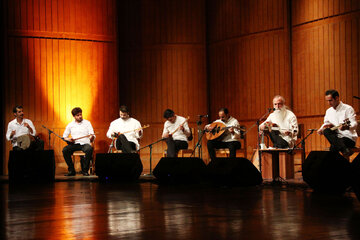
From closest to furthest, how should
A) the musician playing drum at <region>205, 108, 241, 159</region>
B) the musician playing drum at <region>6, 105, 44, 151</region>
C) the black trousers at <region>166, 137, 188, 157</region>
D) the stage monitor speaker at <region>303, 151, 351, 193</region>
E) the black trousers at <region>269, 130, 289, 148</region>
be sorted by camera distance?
the stage monitor speaker at <region>303, 151, 351, 193</region> → the black trousers at <region>269, 130, 289, 148</region> → the musician playing drum at <region>205, 108, 241, 159</region> → the black trousers at <region>166, 137, 188, 157</region> → the musician playing drum at <region>6, 105, 44, 151</region>

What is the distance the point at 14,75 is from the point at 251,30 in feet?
13.3

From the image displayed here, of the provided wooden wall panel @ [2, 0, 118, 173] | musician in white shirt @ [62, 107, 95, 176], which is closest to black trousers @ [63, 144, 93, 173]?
musician in white shirt @ [62, 107, 95, 176]

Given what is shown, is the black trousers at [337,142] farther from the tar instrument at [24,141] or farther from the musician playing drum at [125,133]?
the tar instrument at [24,141]

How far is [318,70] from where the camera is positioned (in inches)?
309

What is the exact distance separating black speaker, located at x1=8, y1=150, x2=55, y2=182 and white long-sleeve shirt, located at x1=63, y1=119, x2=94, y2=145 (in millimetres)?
1304

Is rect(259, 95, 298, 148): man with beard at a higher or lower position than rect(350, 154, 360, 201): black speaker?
higher

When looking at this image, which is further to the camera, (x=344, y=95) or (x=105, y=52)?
(x=105, y=52)

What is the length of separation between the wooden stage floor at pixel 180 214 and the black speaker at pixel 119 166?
1.08 m

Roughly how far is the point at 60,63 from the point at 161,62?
1838 mm

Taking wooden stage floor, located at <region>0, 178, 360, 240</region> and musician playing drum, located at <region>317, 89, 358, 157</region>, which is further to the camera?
musician playing drum, located at <region>317, 89, 358, 157</region>

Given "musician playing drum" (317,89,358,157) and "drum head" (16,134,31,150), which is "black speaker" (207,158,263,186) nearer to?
"musician playing drum" (317,89,358,157)

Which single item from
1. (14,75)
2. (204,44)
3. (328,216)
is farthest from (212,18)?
(328,216)

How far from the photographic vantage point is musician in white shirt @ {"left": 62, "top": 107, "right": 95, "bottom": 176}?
7.90 m

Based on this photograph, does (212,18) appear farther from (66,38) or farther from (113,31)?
(66,38)
